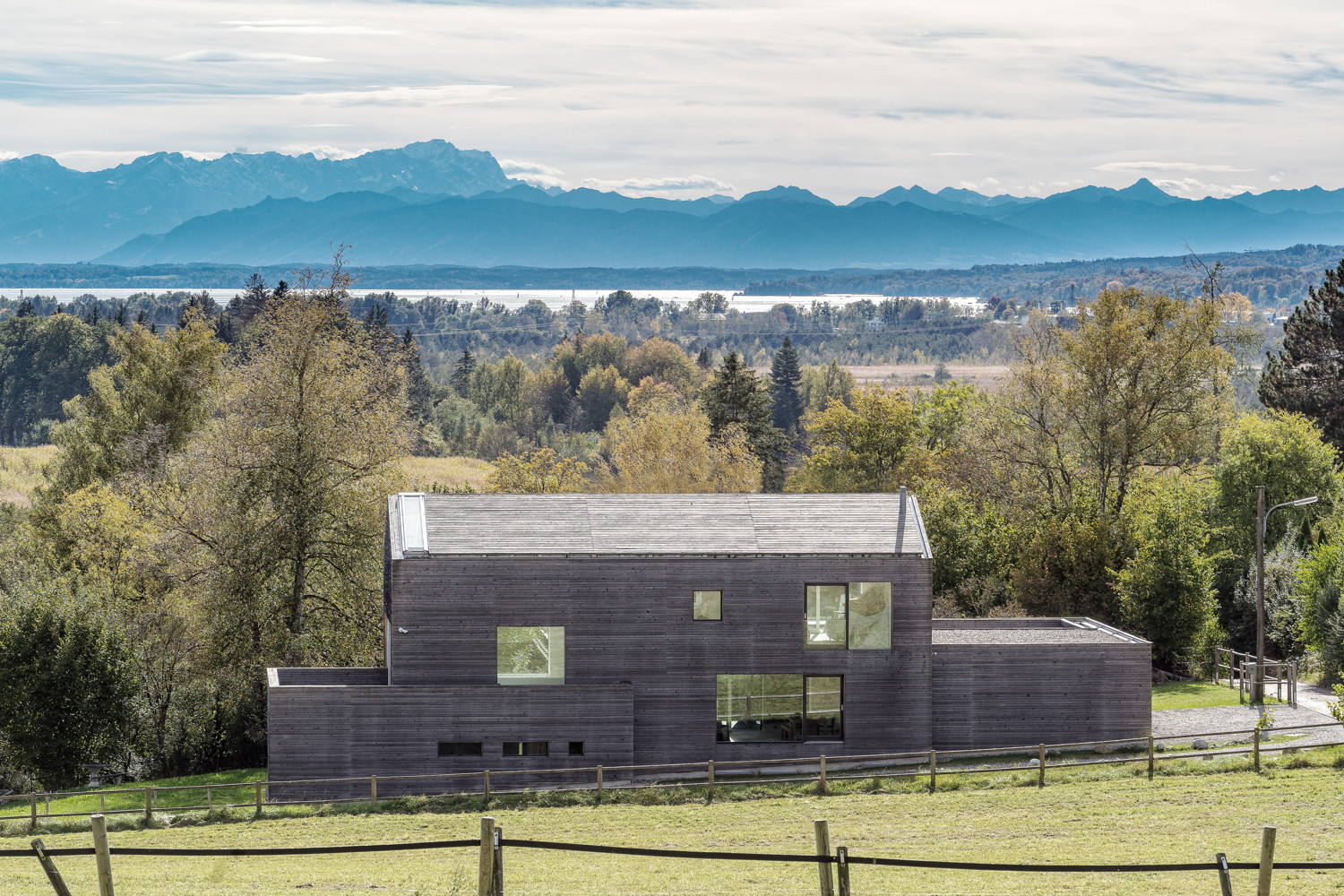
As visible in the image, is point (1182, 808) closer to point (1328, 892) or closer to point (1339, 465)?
point (1328, 892)

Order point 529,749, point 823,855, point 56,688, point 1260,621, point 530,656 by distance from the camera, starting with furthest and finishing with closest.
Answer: point 1260,621 < point 56,688 < point 530,656 < point 529,749 < point 823,855

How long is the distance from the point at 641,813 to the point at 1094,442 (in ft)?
96.3

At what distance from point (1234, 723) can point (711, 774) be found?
14.1 meters

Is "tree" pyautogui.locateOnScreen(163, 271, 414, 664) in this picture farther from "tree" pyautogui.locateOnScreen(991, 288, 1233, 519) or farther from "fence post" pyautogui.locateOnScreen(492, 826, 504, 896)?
"fence post" pyautogui.locateOnScreen(492, 826, 504, 896)

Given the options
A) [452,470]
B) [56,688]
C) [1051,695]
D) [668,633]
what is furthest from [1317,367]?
[452,470]

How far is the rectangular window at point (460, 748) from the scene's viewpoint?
83.4 feet

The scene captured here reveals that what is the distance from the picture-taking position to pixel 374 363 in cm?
3669

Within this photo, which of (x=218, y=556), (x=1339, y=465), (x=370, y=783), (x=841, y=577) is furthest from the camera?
(x=1339, y=465)

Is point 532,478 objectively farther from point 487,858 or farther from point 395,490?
point 487,858

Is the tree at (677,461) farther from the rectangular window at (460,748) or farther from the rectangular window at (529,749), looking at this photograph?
the rectangular window at (460,748)

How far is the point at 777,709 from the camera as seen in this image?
2673cm

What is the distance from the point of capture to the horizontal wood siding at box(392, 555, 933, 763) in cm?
2597

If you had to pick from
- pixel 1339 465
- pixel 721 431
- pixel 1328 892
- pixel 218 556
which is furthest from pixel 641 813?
pixel 721 431

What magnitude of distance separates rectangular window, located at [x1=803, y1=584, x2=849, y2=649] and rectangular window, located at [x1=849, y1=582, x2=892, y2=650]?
0.20 metres
